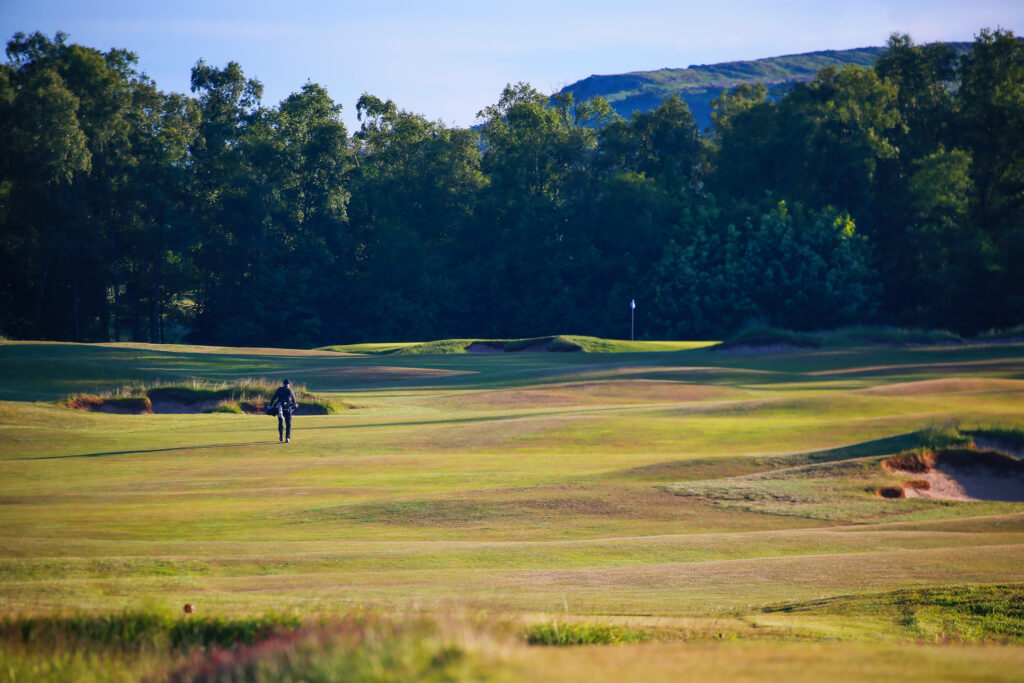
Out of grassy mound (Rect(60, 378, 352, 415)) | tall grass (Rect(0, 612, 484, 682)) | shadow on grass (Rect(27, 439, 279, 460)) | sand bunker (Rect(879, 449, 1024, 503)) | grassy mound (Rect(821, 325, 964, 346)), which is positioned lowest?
sand bunker (Rect(879, 449, 1024, 503))

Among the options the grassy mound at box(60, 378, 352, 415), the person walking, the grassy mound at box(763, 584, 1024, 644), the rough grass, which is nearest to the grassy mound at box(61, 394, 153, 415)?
the grassy mound at box(60, 378, 352, 415)

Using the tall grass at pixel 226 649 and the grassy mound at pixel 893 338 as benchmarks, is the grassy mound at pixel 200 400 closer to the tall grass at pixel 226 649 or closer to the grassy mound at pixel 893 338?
the tall grass at pixel 226 649

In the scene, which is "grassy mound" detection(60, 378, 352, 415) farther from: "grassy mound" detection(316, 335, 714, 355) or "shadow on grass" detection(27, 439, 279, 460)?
"grassy mound" detection(316, 335, 714, 355)

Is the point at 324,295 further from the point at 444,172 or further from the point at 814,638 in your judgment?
the point at 814,638

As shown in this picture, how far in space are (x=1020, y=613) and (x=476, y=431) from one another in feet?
54.8

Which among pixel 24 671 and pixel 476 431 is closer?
pixel 24 671

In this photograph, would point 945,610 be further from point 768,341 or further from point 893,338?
point 893,338

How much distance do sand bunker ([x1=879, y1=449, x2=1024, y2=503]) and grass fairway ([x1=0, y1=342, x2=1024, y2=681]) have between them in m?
0.44

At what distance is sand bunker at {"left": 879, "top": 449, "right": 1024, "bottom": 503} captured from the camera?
1834cm

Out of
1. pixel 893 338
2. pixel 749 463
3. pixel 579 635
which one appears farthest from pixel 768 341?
pixel 579 635

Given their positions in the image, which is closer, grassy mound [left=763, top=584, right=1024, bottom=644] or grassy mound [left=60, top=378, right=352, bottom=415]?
grassy mound [left=763, top=584, right=1024, bottom=644]

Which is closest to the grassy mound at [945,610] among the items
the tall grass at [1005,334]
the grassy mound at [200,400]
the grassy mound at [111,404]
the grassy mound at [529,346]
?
the grassy mound at [200,400]

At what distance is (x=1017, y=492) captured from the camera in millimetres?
18641

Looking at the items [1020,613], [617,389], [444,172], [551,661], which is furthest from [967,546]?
[444,172]
